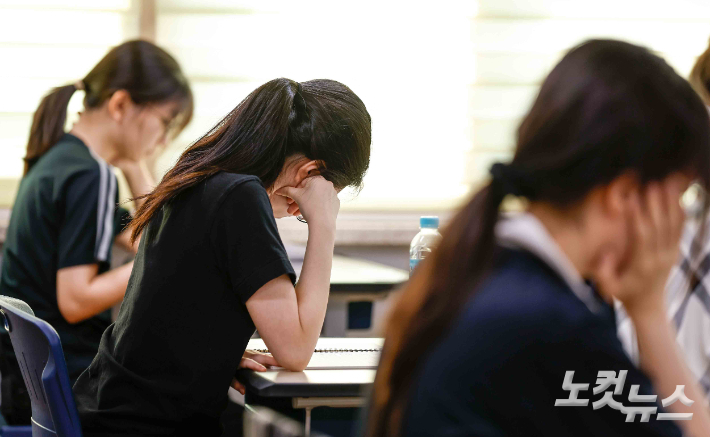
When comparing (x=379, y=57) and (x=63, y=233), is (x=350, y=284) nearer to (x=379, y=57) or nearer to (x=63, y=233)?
(x=63, y=233)

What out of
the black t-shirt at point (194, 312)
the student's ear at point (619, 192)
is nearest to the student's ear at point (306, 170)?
the black t-shirt at point (194, 312)

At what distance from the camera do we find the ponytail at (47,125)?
202 centimetres

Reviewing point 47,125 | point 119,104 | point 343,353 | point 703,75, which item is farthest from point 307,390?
point 47,125

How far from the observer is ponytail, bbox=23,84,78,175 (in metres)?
2.02

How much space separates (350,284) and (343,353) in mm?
578

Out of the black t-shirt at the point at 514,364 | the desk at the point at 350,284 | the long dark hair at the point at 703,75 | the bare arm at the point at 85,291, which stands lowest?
the desk at the point at 350,284

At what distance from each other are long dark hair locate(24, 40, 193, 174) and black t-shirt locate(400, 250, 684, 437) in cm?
148

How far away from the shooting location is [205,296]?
122 cm

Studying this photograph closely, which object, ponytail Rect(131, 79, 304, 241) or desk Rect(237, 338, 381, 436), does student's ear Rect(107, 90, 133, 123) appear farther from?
desk Rect(237, 338, 381, 436)

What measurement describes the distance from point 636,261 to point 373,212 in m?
2.41

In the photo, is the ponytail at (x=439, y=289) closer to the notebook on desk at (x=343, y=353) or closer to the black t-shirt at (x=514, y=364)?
the black t-shirt at (x=514, y=364)

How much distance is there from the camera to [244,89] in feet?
9.68

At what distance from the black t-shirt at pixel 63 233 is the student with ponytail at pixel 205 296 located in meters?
0.52

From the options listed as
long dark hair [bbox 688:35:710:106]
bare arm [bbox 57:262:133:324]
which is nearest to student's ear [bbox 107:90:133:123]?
bare arm [bbox 57:262:133:324]
